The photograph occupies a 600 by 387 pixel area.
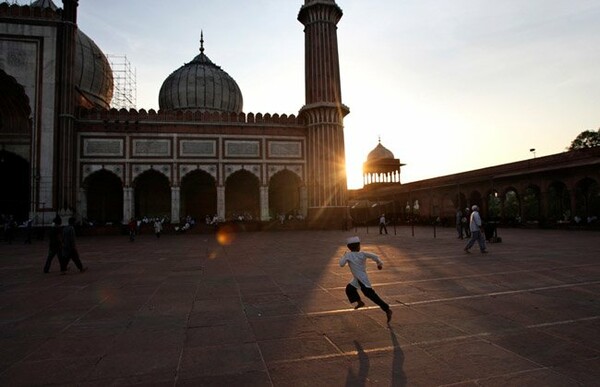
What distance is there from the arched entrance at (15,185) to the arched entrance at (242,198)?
1364 centimetres

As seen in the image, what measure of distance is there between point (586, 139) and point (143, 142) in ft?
143

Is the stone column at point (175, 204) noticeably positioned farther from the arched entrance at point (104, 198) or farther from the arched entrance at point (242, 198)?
the arched entrance at point (242, 198)

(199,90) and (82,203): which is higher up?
(199,90)

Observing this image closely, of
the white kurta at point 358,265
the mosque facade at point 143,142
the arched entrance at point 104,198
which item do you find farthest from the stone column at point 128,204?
the white kurta at point 358,265

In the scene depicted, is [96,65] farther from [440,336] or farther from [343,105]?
[440,336]

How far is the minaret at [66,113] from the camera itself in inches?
948

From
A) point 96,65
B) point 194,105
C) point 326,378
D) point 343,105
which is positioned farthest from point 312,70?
point 326,378

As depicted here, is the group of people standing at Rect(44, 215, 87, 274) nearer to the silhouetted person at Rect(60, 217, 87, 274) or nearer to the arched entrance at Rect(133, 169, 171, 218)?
the silhouetted person at Rect(60, 217, 87, 274)

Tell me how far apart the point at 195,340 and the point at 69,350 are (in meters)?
1.15

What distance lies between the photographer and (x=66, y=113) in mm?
24562

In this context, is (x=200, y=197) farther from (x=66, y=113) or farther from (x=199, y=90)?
(x=66, y=113)

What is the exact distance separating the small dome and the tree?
20.9 meters

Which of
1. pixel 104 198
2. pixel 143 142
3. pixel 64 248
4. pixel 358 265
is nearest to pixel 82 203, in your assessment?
pixel 104 198

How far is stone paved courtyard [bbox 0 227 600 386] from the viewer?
303 centimetres
